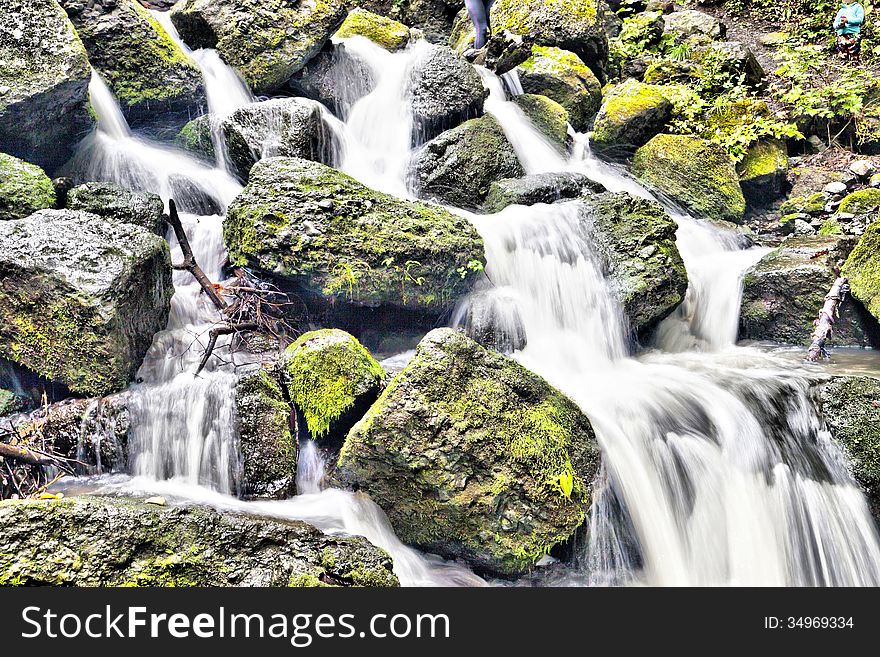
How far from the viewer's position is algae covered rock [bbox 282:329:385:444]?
4.37 metres

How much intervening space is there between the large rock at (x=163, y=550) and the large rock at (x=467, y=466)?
70cm

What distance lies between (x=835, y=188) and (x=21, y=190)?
993 centimetres

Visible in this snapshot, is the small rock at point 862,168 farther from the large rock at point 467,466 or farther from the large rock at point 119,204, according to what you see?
the large rock at point 119,204

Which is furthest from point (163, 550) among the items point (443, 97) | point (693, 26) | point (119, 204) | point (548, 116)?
point (693, 26)

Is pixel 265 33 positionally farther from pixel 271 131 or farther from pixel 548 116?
pixel 548 116

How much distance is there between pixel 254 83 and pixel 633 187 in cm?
568

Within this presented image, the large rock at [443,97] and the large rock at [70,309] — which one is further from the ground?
the large rock at [443,97]

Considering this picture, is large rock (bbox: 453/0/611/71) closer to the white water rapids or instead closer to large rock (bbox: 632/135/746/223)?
large rock (bbox: 632/135/746/223)

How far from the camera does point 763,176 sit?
29.2 ft

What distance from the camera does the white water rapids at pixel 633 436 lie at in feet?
12.4

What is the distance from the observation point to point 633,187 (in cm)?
859

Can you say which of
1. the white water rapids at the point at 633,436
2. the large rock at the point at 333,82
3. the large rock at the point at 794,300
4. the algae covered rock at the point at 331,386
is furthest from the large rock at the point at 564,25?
the algae covered rock at the point at 331,386
